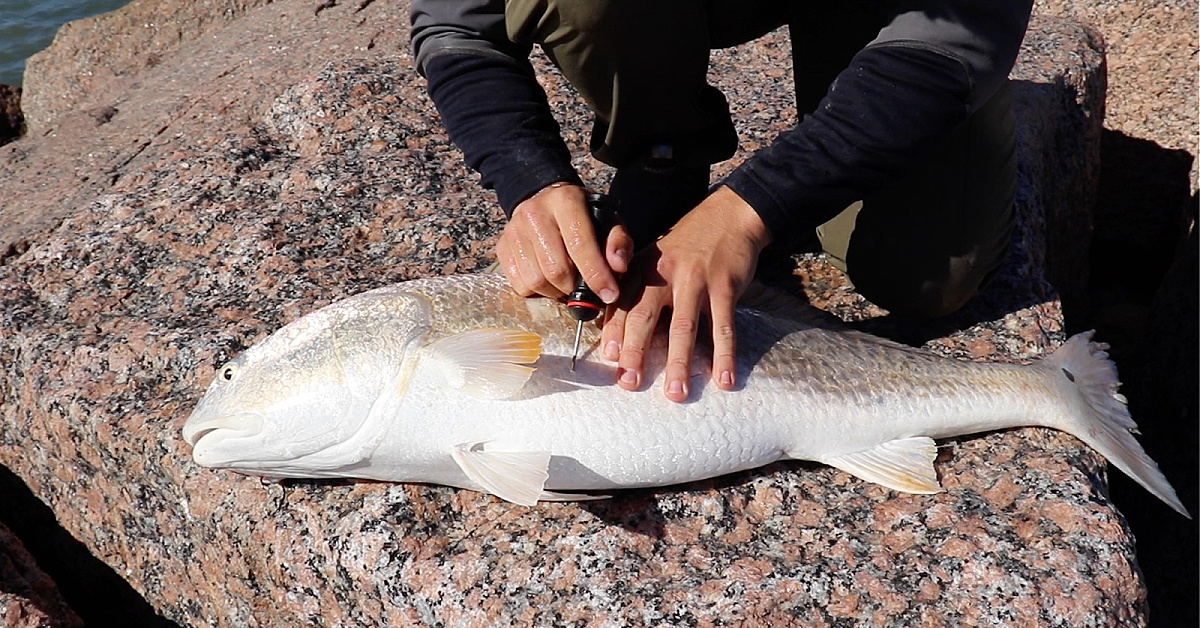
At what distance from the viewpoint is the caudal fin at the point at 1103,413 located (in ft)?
9.35

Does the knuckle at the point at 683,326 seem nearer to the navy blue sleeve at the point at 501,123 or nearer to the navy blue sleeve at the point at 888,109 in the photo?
the navy blue sleeve at the point at 888,109

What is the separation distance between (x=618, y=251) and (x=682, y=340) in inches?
11.4

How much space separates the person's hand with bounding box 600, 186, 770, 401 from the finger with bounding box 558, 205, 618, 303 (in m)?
0.08

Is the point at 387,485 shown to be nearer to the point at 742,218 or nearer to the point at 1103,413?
the point at 742,218

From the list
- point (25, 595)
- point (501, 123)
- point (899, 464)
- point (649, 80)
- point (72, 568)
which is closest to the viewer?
point (899, 464)

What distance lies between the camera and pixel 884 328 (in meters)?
3.51

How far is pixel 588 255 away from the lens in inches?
104

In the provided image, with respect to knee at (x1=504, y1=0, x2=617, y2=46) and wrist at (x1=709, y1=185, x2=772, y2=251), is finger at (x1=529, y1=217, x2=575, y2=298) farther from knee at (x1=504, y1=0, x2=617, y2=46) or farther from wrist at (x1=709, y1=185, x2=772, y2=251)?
knee at (x1=504, y1=0, x2=617, y2=46)

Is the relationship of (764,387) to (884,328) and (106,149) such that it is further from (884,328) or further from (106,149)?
(106,149)

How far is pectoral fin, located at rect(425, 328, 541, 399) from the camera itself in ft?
8.20

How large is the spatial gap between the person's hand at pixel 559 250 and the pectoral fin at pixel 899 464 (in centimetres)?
80

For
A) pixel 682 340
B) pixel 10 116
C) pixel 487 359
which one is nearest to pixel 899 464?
pixel 682 340

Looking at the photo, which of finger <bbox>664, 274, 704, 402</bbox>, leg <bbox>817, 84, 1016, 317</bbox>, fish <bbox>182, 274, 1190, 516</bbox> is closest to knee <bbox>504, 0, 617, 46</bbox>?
fish <bbox>182, 274, 1190, 516</bbox>

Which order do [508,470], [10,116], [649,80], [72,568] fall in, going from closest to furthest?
[508,470], [649,80], [72,568], [10,116]
